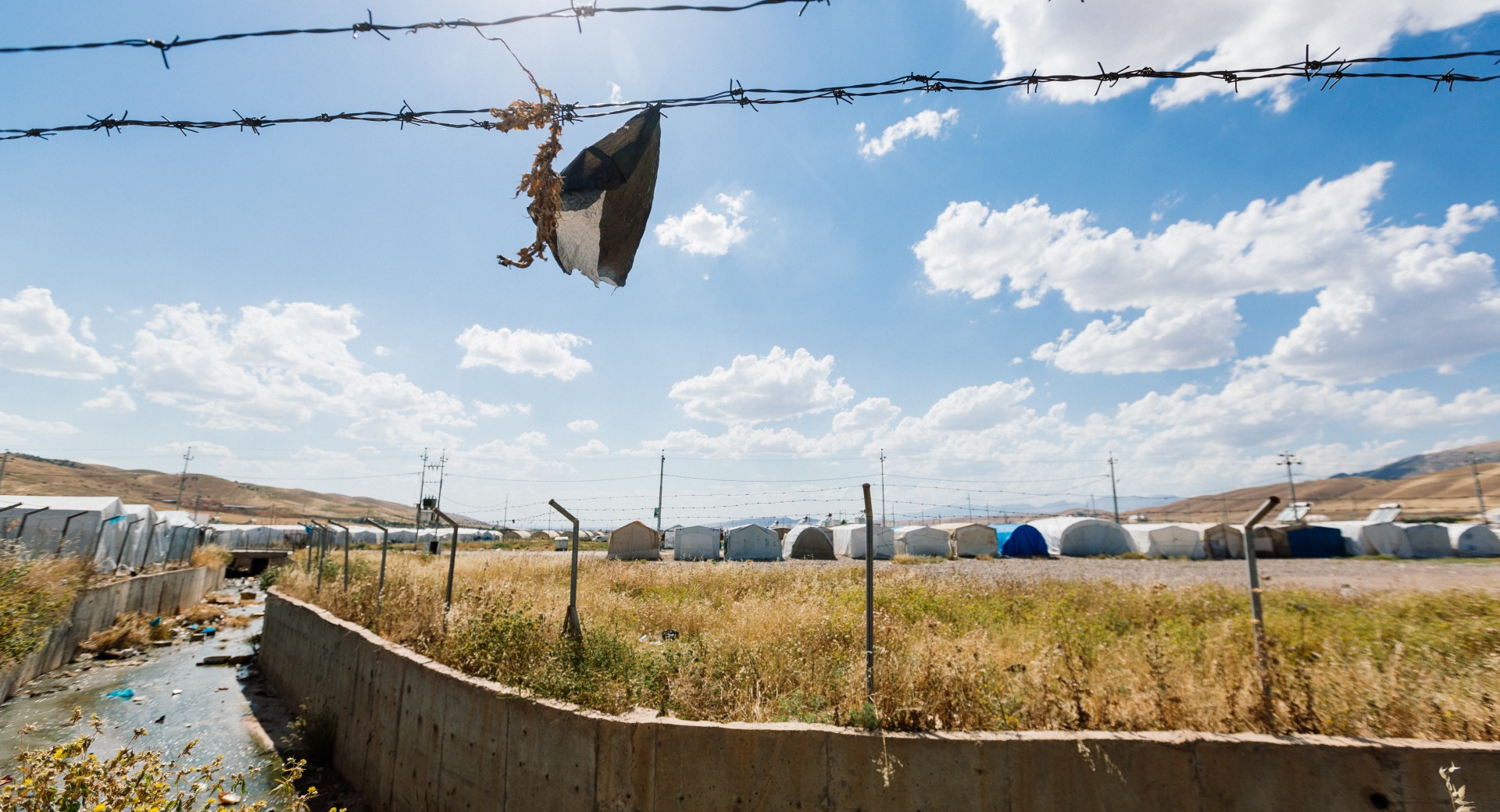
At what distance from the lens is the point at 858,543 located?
40906mm

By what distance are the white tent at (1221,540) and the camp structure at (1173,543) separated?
0.41 m

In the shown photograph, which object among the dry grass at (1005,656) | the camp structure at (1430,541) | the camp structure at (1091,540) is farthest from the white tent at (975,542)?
the dry grass at (1005,656)

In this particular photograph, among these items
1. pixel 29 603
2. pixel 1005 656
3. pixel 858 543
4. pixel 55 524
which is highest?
pixel 55 524

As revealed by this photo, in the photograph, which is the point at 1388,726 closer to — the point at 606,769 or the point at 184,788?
the point at 606,769

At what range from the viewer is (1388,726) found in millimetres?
4145

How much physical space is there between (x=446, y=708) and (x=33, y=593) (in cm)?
1048

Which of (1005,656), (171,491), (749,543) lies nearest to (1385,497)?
(749,543)

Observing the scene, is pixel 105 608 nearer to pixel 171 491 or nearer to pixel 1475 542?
pixel 1475 542

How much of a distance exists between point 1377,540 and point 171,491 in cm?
18352

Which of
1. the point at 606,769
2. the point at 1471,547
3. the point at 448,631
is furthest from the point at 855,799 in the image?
the point at 1471,547

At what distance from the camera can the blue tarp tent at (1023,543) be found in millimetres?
39906

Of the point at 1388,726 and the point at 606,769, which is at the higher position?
the point at 1388,726

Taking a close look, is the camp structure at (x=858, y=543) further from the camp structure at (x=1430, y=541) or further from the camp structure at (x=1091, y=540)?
Result: the camp structure at (x=1430, y=541)

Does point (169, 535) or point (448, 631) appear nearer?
point (448, 631)
